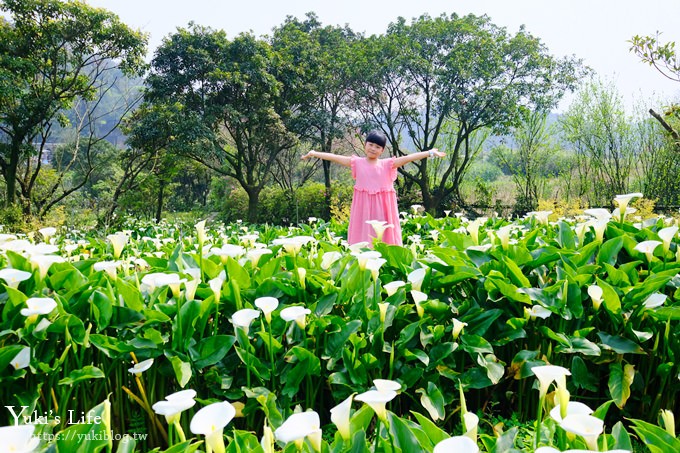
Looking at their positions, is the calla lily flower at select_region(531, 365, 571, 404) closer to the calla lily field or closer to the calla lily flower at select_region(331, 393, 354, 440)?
the calla lily flower at select_region(331, 393, 354, 440)

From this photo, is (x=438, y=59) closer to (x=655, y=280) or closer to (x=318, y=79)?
(x=318, y=79)

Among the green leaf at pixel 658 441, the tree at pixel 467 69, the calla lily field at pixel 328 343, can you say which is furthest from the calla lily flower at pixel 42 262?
the tree at pixel 467 69

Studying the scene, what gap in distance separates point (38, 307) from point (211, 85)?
1332 centimetres

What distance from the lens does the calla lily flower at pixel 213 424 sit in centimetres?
92

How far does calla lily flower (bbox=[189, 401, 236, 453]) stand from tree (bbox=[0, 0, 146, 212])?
36.5 feet

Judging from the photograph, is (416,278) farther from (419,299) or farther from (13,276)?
(13,276)

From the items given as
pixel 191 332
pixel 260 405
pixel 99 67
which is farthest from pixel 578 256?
pixel 99 67

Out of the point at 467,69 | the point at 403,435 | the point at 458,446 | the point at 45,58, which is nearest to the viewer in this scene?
the point at 458,446

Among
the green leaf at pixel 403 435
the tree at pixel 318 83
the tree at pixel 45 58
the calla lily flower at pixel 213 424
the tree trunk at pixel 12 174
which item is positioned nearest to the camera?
the calla lily flower at pixel 213 424

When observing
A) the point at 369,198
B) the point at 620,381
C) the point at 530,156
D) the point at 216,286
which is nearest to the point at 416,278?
the point at 216,286

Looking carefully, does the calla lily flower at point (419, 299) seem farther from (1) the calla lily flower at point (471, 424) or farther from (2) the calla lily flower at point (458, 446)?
(2) the calla lily flower at point (458, 446)

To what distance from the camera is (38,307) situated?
1.48 metres

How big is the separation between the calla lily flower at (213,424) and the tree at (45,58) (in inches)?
438

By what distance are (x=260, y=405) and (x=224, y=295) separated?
1.43 ft
